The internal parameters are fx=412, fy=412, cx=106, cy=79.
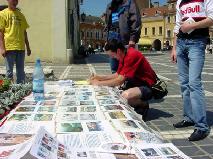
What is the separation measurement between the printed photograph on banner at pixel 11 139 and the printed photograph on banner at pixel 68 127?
0.80ft

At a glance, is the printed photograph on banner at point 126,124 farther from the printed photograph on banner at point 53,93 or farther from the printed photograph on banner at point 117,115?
the printed photograph on banner at point 53,93

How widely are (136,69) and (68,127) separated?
8.94 ft

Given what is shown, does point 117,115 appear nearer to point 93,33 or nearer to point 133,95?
point 133,95

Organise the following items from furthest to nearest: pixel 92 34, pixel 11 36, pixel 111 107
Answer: pixel 92 34, pixel 11 36, pixel 111 107

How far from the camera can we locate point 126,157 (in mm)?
2238

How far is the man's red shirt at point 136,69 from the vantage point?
5258 mm

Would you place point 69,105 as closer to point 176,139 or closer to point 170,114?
point 176,139

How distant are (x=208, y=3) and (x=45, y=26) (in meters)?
16.5

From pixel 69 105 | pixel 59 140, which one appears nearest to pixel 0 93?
pixel 69 105

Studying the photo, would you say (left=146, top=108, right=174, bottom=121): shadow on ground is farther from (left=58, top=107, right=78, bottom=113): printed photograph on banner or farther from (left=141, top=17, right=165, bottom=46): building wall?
(left=141, top=17, right=165, bottom=46): building wall

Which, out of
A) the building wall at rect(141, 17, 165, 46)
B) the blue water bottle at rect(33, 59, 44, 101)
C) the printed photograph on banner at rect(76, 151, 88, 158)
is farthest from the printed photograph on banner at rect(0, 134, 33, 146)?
the building wall at rect(141, 17, 165, 46)

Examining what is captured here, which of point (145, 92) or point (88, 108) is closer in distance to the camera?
point (88, 108)

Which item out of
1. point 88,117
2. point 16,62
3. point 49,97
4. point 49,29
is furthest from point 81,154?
point 49,29

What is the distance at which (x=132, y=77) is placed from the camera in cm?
544
